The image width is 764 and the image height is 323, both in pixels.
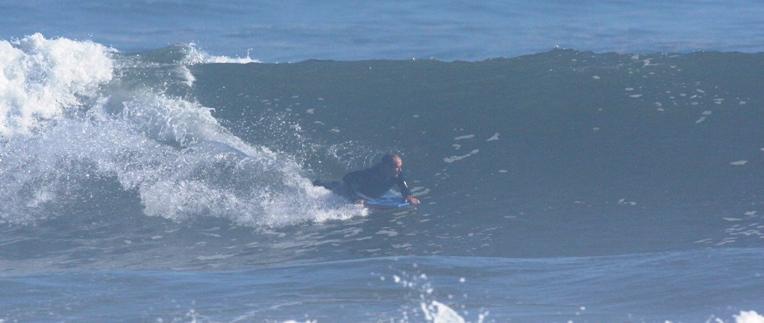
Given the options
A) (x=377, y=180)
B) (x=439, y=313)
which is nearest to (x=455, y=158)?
(x=377, y=180)

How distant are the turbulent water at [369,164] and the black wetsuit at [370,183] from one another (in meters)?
0.28

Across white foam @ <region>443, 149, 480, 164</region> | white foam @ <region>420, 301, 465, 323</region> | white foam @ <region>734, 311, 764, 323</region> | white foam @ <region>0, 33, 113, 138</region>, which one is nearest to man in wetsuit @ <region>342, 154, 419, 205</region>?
white foam @ <region>443, 149, 480, 164</region>

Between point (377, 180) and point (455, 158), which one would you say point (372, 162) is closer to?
point (455, 158)

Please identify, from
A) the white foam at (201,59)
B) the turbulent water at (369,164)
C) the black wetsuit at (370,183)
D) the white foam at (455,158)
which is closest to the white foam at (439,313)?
the turbulent water at (369,164)

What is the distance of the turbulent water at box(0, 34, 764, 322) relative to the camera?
8719 millimetres

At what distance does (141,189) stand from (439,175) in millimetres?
3684

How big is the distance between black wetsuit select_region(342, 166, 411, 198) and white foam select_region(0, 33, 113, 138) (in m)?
5.13

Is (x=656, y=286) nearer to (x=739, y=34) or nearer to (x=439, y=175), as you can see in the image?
(x=439, y=175)

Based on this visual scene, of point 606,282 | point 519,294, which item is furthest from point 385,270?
point 606,282

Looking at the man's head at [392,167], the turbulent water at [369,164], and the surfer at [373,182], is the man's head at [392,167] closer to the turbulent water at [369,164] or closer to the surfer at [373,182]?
the surfer at [373,182]

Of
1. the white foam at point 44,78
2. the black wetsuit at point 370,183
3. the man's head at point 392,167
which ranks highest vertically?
the white foam at point 44,78

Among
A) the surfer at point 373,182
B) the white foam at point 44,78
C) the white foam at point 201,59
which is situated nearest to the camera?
the surfer at point 373,182

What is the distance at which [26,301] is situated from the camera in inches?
342

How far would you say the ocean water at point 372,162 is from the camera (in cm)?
872
